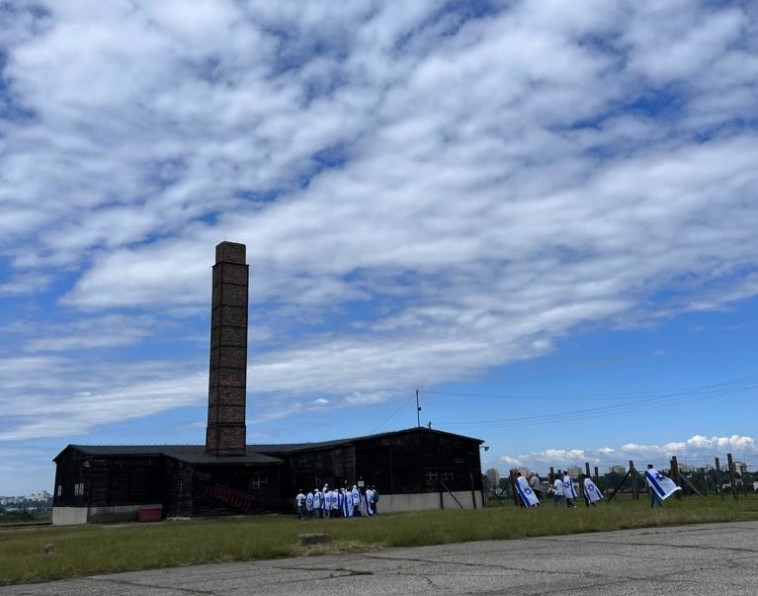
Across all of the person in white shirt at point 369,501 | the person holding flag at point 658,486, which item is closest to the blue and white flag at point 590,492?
the person holding flag at point 658,486

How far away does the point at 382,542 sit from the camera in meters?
16.0

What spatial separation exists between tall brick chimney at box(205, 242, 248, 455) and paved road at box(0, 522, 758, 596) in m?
33.1

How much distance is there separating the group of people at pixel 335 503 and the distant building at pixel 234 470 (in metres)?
3.57

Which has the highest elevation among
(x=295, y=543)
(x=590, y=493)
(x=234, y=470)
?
(x=234, y=470)

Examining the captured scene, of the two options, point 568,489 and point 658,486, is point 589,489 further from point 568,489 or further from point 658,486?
point 658,486

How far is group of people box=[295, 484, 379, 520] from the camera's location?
35.7m

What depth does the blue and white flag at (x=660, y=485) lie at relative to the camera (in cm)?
2602

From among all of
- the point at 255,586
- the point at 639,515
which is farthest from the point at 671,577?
the point at 639,515

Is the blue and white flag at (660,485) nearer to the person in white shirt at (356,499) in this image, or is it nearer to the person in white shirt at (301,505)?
the person in white shirt at (356,499)

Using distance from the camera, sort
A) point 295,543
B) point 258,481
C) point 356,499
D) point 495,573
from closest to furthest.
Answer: point 495,573 → point 295,543 → point 356,499 → point 258,481

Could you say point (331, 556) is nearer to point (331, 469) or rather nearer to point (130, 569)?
point (130, 569)

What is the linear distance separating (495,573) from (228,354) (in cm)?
3934

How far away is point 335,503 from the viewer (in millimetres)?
35688

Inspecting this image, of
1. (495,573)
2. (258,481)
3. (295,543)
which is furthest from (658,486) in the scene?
(258,481)
